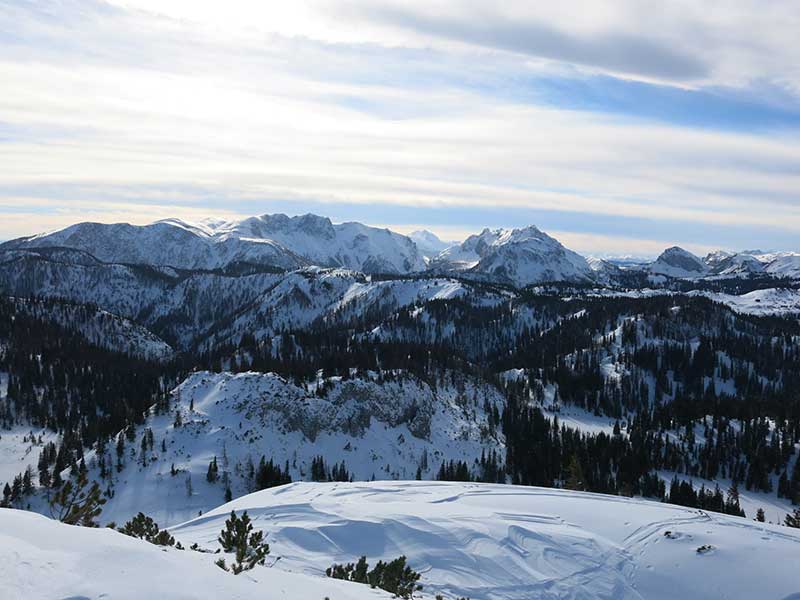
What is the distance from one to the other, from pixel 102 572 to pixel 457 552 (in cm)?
2803

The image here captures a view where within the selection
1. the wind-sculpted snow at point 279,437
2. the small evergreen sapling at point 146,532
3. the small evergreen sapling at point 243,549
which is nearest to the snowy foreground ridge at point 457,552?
the small evergreen sapling at point 243,549

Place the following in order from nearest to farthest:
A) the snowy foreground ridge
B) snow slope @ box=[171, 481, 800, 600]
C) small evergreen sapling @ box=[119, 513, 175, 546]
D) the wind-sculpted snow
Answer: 1. the snowy foreground ridge
2. small evergreen sapling @ box=[119, 513, 175, 546]
3. snow slope @ box=[171, 481, 800, 600]
4. the wind-sculpted snow

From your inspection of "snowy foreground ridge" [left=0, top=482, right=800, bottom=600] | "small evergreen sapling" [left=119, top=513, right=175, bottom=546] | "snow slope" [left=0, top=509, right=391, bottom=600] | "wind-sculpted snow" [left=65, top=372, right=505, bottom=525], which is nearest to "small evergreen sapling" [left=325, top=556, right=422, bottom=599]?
"snowy foreground ridge" [left=0, top=482, right=800, bottom=600]

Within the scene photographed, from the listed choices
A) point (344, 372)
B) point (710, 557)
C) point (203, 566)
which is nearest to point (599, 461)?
point (344, 372)

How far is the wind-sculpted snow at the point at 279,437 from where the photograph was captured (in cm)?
10638

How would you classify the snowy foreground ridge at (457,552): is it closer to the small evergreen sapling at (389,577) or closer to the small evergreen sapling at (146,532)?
the small evergreen sapling at (389,577)

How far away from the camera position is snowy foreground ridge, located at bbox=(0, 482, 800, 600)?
19266 millimetres

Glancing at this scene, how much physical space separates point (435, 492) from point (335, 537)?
2233 centimetres

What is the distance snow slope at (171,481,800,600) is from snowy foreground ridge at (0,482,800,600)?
0.12 meters

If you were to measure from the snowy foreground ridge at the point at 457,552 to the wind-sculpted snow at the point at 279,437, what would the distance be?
5849 cm

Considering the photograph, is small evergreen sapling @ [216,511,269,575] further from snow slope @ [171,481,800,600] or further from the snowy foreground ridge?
snow slope @ [171,481,800,600]

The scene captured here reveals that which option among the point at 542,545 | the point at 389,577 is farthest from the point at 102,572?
the point at 542,545

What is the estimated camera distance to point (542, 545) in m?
41.3

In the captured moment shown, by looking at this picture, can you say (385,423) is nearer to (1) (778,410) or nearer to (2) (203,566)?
(2) (203,566)
